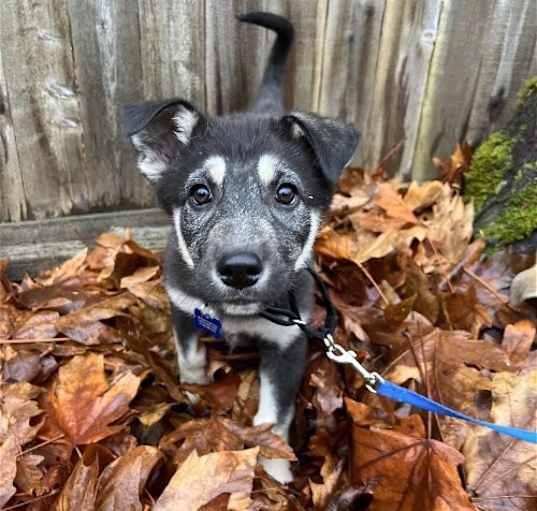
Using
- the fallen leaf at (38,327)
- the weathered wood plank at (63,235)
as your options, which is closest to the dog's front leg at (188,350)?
the fallen leaf at (38,327)

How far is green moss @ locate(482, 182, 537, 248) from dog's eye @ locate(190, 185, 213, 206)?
6.64 feet

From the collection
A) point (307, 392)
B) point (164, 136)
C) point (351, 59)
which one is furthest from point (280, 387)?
point (351, 59)

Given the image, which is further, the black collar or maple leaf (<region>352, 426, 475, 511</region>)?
the black collar

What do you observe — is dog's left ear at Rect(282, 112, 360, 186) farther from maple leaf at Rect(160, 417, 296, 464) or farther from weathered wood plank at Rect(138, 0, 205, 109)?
weathered wood plank at Rect(138, 0, 205, 109)

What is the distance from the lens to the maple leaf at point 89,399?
95.3 inches

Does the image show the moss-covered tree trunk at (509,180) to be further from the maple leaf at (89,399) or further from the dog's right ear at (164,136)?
the maple leaf at (89,399)

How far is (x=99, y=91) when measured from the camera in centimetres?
357

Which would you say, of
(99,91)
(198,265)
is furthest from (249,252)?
(99,91)

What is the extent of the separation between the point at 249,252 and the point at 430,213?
224cm

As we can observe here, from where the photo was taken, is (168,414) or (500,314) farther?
(500,314)

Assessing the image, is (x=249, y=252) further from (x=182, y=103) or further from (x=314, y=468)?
(x=314, y=468)

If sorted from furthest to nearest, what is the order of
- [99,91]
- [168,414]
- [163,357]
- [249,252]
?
[99,91]
[163,357]
[168,414]
[249,252]

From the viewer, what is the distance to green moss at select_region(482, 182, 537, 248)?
342 cm

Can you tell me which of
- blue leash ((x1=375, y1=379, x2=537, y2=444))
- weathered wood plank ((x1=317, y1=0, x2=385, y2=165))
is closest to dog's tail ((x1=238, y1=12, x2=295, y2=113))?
weathered wood plank ((x1=317, y1=0, x2=385, y2=165))
